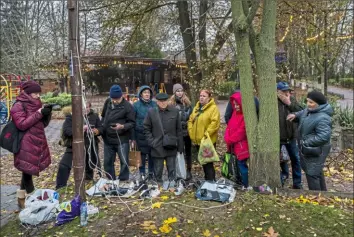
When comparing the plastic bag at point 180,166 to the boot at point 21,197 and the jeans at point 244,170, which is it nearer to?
the jeans at point 244,170

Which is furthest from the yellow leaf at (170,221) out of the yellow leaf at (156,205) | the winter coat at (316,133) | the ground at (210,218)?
the winter coat at (316,133)

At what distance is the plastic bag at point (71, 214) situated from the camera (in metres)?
4.44

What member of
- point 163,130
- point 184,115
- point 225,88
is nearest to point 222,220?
point 163,130

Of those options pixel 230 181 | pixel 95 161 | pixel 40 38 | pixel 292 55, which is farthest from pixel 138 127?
pixel 40 38

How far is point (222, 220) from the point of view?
4.27 m

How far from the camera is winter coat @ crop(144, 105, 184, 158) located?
567cm

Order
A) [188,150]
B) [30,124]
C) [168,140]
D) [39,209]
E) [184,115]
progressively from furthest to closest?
1. [188,150]
2. [184,115]
3. [168,140]
4. [30,124]
5. [39,209]

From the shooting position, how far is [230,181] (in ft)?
18.3

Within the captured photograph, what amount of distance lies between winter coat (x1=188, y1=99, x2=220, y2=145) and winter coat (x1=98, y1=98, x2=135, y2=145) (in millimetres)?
976

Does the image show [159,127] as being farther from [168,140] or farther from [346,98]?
[346,98]

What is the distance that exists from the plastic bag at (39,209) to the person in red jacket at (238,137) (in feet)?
8.61

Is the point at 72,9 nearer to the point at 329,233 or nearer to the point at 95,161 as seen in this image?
the point at 95,161

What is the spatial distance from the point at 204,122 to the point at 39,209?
2698 mm

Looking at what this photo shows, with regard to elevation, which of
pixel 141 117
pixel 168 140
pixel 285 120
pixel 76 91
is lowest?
pixel 168 140
